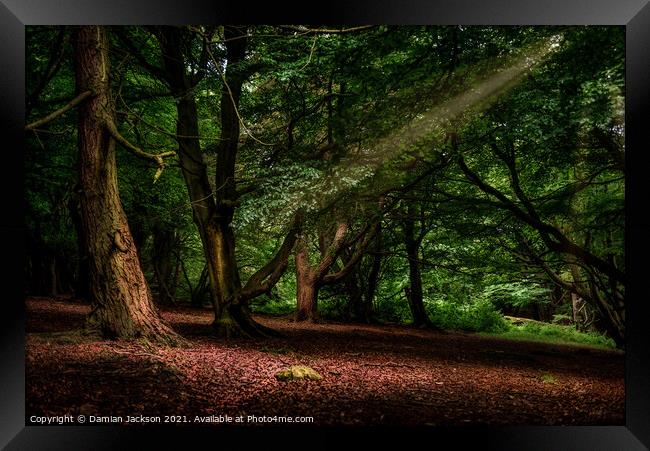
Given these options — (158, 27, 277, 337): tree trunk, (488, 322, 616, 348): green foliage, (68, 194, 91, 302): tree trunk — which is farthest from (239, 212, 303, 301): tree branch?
(488, 322, 616, 348): green foliage

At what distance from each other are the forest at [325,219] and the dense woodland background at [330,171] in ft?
0.07

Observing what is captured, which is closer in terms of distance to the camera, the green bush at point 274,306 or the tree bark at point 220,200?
the tree bark at point 220,200

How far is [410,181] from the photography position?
14.5 ft

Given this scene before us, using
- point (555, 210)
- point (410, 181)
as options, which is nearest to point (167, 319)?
point (410, 181)

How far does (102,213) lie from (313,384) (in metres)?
2.64

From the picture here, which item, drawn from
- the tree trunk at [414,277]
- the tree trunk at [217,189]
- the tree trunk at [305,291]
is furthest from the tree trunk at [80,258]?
the tree trunk at [414,277]

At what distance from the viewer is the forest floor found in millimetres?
3234

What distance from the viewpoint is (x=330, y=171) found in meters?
4.43

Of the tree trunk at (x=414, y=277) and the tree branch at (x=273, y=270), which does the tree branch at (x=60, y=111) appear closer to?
the tree branch at (x=273, y=270)

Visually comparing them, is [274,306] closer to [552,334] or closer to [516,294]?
[516,294]

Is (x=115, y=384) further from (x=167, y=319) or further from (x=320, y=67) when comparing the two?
(x=320, y=67)

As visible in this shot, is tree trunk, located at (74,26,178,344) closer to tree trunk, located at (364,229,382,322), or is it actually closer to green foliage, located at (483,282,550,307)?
tree trunk, located at (364,229,382,322)
